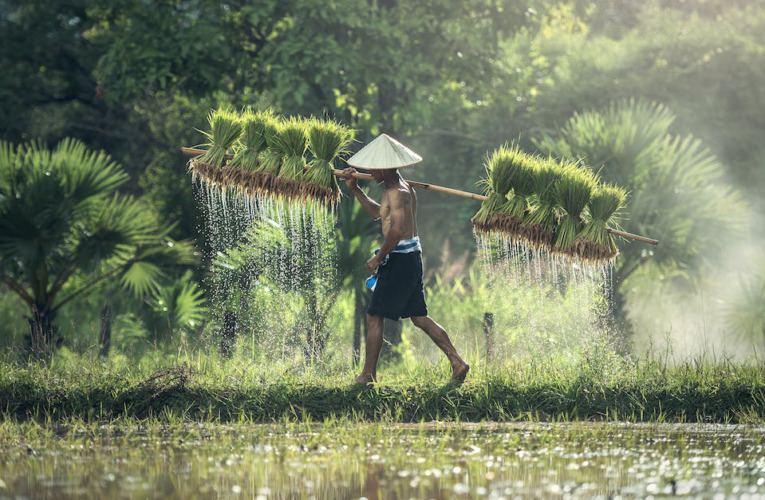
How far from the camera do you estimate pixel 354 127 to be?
16953mm

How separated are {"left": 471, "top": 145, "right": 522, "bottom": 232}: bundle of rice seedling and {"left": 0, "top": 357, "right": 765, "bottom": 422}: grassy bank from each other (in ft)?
4.43

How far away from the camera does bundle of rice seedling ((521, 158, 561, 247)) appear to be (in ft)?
32.6

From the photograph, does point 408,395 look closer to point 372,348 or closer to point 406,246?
point 372,348

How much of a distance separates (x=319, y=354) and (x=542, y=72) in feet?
60.2

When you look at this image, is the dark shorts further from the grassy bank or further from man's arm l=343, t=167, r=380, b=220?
the grassy bank

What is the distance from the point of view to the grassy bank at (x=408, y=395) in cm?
909

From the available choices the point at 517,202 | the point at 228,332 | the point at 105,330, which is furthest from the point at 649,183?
the point at 105,330

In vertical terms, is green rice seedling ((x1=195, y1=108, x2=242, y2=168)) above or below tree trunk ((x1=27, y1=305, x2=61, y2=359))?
above

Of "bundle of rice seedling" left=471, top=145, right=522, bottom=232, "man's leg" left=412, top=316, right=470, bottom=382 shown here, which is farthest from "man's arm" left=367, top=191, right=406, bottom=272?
"bundle of rice seedling" left=471, top=145, right=522, bottom=232

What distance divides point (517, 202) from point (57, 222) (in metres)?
6.67

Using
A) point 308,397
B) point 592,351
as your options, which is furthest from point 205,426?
point 592,351

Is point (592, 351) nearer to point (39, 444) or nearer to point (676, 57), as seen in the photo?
point (39, 444)

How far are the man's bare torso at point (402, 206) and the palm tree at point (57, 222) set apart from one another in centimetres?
528

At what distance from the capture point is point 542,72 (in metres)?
28.1
